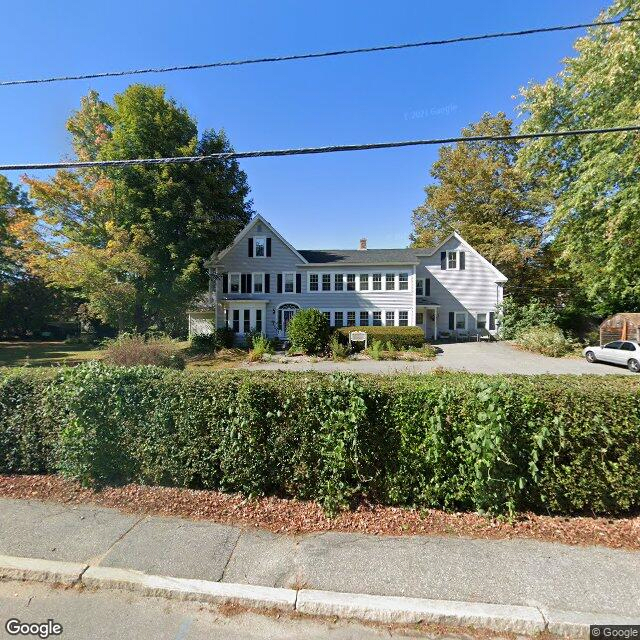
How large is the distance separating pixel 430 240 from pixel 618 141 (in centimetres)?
2165

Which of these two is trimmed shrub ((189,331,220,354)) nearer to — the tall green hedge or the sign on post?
the sign on post

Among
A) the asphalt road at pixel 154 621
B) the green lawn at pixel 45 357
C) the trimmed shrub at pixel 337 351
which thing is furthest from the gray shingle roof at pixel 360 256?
the asphalt road at pixel 154 621

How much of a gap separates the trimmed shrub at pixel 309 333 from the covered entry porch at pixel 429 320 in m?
9.97

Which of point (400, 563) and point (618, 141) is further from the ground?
point (618, 141)

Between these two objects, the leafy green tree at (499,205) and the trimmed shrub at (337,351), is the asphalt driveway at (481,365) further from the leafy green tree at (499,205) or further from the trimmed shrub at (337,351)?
the leafy green tree at (499,205)

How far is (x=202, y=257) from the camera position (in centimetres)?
2119

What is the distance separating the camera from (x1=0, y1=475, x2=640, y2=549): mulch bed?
3127mm

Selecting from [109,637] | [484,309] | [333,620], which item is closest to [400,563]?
[333,620]

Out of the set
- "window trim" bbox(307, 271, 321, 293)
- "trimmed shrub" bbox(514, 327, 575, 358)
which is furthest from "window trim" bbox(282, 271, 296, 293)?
"trimmed shrub" bbox(514, 327, 575, 358)

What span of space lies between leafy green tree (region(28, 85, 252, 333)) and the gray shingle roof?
264 inches

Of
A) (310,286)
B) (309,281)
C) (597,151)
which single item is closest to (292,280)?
(309,281)

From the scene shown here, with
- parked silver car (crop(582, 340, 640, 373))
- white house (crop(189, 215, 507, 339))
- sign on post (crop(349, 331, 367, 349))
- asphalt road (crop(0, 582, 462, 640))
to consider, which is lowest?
asphalt road (crop(0, 582, 462, 640))

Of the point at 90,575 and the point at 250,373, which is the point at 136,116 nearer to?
the point at 250,373

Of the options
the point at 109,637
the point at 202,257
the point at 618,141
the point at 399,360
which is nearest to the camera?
the point at 109,637
